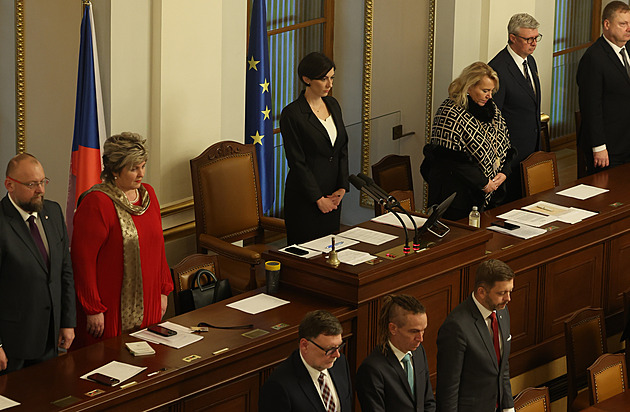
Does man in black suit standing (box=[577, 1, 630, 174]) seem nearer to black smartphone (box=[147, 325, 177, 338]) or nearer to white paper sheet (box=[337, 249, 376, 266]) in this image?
white paper sheet (box=[337, 249, 376, 266])

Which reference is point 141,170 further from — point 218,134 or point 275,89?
point 275,89

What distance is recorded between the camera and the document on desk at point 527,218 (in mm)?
6731

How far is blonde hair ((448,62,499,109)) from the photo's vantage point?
688 centimetres

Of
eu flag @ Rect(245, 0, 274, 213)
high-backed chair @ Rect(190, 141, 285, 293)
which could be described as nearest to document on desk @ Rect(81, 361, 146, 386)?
high-backed chair @ Rect(190, 141, 285, 293)

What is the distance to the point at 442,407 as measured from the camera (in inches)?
191

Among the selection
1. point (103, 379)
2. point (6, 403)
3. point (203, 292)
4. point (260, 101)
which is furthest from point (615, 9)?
point (6, 403)

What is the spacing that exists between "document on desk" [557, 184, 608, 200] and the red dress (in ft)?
10.8

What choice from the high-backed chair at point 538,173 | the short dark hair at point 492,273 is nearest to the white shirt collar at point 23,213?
the short dark hair at point 492,273

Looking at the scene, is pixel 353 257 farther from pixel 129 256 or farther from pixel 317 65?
pixel 317 65

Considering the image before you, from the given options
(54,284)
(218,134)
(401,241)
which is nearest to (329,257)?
(401,241)

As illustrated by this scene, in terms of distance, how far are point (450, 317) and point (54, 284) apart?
71.1 inches

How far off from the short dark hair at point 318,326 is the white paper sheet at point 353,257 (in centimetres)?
129

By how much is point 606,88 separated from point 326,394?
4826 mm

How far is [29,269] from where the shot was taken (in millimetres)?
4777
